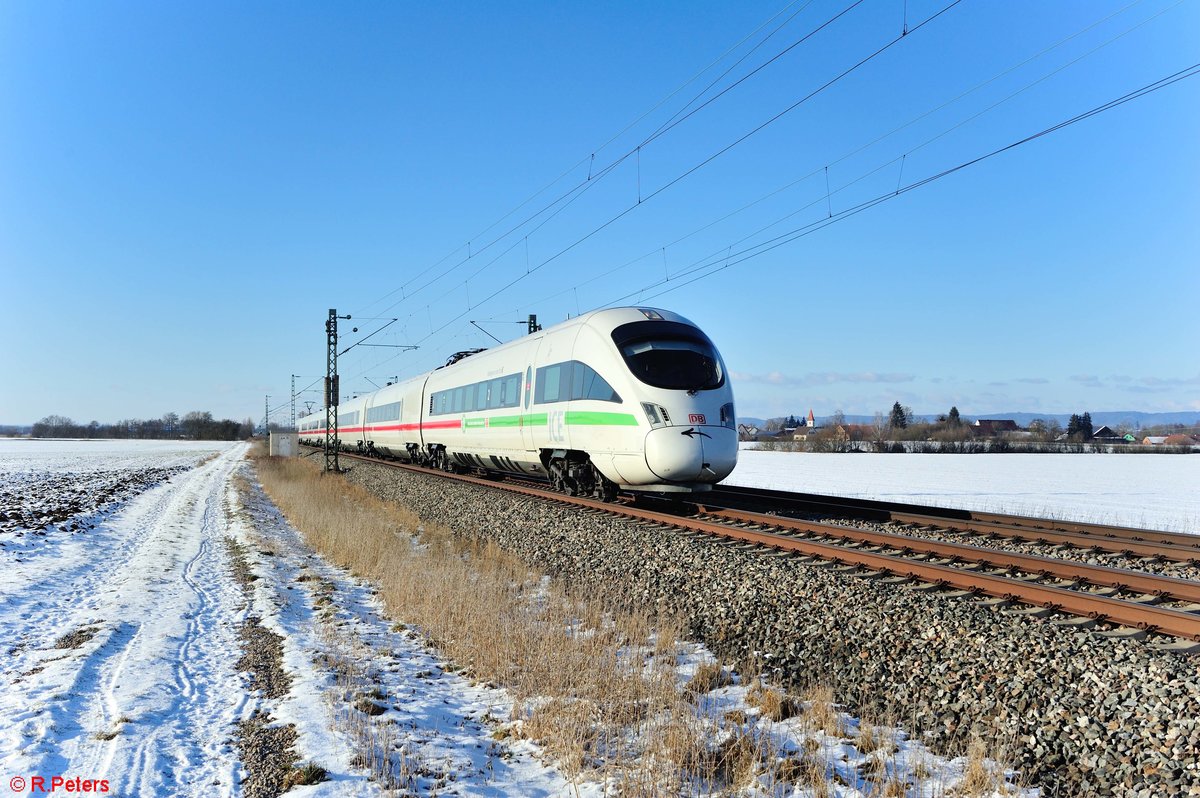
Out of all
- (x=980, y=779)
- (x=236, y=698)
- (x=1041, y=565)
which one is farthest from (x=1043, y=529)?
(x=236, y=698)

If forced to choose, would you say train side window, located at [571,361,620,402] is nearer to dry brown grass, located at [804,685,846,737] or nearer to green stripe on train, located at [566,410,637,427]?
green stripe on train, located at [566,410,637,427]

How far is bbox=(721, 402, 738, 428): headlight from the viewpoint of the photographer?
13000 millimetres

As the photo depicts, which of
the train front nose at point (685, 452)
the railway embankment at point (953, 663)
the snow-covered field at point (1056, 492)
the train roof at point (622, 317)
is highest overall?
the train roof at point (622, 317)

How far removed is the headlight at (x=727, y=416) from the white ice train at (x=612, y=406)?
30 mm

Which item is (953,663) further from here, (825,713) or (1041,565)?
(1041,565)

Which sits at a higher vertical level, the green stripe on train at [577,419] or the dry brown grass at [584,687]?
the green stripe on train at [577,419]

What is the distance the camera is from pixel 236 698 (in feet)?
19.6

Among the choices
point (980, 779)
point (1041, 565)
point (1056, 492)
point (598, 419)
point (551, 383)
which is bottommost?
point (1056, 492)

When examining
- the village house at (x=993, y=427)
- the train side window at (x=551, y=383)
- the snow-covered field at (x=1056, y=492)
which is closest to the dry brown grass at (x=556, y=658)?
the train side window at (x=551, y=383)

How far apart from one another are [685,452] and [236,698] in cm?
772

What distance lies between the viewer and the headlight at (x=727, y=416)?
13.0 metres

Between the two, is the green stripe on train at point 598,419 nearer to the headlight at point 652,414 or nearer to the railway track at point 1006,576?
the headlight at point 652,414

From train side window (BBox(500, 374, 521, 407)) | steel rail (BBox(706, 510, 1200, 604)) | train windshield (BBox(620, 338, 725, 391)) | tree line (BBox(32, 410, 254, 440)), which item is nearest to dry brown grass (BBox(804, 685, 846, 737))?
steel rail (BBox(706, 510, 1200, 604))

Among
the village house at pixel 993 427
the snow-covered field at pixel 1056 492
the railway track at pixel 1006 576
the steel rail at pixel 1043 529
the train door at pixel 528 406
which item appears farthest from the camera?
the village house at pixel 993 427
